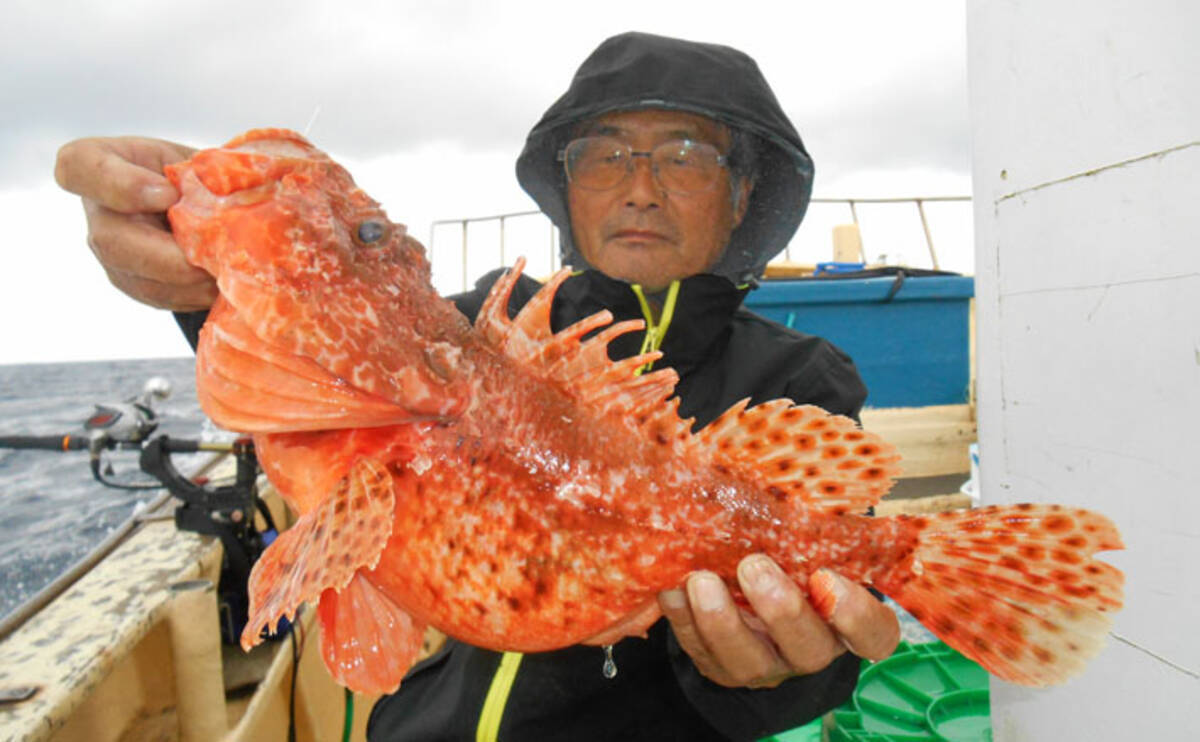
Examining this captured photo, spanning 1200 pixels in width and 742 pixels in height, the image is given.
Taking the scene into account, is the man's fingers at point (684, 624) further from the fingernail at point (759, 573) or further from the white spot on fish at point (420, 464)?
the white spot on fish at point (420, 464)

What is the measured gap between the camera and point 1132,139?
2135 millimetres

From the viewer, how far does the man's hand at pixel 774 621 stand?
181 centimetres

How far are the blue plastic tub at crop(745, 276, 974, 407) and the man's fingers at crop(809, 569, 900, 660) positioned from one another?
704cm

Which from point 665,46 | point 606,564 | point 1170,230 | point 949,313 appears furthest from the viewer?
point 949,313

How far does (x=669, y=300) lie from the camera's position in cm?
318

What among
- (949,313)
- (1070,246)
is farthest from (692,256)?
(949,313)

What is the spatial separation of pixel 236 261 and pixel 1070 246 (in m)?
2.63

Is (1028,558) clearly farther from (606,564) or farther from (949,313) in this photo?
(949,313)

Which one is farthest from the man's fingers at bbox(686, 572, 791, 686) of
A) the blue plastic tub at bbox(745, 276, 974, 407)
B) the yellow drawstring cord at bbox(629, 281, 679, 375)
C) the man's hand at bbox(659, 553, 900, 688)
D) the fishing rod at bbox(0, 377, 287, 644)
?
the blue plastic tub at bbox(745, 276, 974, 407)

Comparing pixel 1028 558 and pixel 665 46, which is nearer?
pixel 1028 558

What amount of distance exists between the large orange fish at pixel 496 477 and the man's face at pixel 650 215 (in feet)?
4.68

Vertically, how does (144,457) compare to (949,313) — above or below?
below

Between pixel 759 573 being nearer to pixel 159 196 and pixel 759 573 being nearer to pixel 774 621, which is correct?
pixel 774 621

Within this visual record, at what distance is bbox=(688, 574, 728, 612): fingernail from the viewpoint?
180 centimetres
